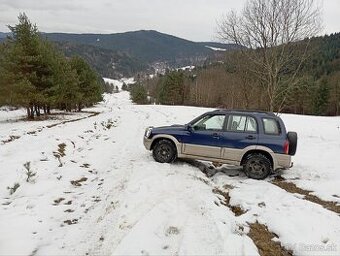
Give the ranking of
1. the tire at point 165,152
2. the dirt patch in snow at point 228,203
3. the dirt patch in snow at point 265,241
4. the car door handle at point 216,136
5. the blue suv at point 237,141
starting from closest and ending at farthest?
the dirt patch in snow at point 265,241 → the dirt patch in snow at point 228,203 → the blue suv at point 237,141 → the car door handle at point 216,136 → the tire at point 165,152

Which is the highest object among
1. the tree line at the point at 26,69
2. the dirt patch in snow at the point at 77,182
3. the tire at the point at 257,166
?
the tree line at the point at 26,69

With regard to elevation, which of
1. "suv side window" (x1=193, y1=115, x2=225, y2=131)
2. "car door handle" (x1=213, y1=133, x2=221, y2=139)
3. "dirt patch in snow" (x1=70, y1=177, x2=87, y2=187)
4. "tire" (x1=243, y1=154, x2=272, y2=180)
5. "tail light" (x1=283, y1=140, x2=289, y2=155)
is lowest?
"dirt patch in snow" (x1=70, y1=177, x2=87, y2=187)

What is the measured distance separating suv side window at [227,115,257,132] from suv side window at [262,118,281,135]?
0.30 meters

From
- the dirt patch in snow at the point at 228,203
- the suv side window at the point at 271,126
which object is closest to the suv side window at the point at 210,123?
the suv side window at the point at 271,126

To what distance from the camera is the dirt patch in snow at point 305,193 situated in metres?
6.80

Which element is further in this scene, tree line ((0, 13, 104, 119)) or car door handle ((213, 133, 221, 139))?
tree line ((0, 13, 104, 119))

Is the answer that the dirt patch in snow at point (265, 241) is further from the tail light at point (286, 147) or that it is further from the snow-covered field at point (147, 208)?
the tail light at point (286, 147)

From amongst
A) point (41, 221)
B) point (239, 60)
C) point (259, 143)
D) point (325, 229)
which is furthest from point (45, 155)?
point (239, 60)

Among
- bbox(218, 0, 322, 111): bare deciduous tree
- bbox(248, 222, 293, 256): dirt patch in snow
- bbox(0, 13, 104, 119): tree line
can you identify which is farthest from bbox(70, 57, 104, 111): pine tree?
bbox(248, 222, 293, 256): dirt patch in snow

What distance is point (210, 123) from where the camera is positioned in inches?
377

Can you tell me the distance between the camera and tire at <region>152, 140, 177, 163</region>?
9.95 metres

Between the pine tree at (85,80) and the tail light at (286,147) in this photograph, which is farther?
the pine tree at (85,80)

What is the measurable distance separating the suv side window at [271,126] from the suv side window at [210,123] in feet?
4.26

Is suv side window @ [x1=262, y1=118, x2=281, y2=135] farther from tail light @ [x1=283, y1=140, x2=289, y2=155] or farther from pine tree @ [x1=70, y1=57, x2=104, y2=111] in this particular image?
pine tree @ [x1=70, y1=57, x2=104, y2=111]
